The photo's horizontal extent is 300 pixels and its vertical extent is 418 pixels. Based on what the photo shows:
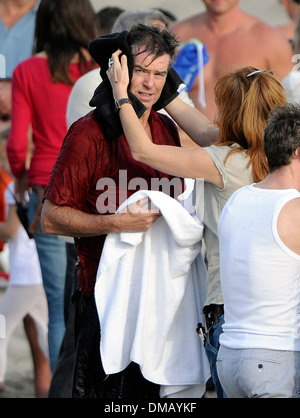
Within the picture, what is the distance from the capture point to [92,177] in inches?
133

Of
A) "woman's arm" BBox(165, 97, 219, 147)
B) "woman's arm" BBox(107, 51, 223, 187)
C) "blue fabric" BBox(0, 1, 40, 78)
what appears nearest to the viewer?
"woman's arm" BBox(107, 51, 223, 187)

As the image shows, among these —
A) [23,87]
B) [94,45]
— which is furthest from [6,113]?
[94,45]

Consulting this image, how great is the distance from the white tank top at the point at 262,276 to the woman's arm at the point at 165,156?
9.9 inches

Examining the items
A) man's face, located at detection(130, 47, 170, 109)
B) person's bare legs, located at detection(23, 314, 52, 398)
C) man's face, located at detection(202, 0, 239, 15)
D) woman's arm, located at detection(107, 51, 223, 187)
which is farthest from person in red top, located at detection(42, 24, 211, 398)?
man's face, located at detection(202, 0, 239, 15)

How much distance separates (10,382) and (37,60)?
78.1 inches

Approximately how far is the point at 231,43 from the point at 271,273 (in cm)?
273

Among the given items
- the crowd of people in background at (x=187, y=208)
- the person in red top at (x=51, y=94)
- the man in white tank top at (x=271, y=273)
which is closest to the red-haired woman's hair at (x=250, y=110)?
the crowd of people in background at (x=187, y=208)

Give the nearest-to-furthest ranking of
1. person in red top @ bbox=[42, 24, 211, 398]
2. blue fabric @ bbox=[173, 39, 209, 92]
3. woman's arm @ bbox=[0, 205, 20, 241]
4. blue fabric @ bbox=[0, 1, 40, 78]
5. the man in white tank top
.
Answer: the man in white tank top
person in red top @ bbox=[42, 24, 211, 398]
blue fabric @ bbox=[173, 39, 209, 92]
woman's arm @ bbox=[0, 205, 20, 241]
blue fabric @ bbox=[0, 1, 40, 78]

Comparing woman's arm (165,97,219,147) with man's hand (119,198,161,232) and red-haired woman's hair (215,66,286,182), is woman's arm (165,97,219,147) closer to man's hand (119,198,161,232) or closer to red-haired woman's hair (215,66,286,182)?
red-haired woman's hair (215,66,286,182)

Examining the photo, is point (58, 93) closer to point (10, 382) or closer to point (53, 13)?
point (53, 13)

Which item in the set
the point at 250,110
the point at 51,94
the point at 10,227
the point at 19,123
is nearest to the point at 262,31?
the point at 51,94

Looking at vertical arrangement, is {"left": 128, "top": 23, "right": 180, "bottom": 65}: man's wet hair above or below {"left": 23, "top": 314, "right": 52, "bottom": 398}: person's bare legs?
above

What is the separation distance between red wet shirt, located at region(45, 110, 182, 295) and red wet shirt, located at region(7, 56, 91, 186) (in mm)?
1413

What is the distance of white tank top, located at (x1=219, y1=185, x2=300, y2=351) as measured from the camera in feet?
9.34
